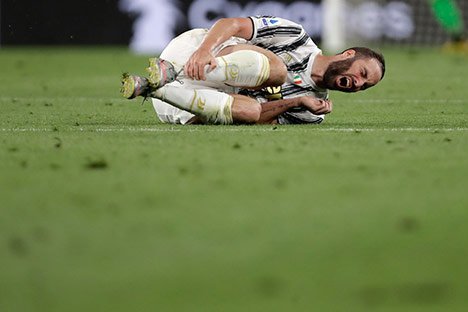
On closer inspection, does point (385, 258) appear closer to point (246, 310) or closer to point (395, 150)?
point (246, 310)

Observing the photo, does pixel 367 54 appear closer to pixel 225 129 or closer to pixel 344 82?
pixel 344 82

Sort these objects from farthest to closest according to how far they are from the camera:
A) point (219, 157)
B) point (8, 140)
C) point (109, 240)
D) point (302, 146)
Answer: point (8, 140) < point (302, 146) < point (219, 157) < point (109, 240)

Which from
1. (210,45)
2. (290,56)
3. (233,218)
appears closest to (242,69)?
(210,45)

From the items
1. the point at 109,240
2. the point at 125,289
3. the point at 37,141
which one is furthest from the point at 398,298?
the point at 37,141

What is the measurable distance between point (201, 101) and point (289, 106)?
56 centimetres

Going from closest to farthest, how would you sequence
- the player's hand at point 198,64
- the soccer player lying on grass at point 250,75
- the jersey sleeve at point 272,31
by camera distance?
the player's hand at point 198,64 < the soccer player lying on grass at point 250,75 < the jersey sleeve at point 272,31

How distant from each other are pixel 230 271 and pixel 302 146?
2.53 m

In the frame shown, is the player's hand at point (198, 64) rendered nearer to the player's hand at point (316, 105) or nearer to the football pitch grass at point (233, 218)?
the football pitch grass at point (233, 218)

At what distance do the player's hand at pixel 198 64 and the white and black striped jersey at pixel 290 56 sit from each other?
1.46ft

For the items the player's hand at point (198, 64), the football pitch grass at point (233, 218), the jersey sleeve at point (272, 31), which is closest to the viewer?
the football pitch grass at point (233, 218)

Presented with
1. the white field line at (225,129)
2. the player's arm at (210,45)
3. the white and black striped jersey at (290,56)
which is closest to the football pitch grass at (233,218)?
the white field line at (225,129)

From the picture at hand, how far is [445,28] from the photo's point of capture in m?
19.7

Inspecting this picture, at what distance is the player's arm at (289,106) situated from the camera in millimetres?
6609

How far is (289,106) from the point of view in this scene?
671cm
